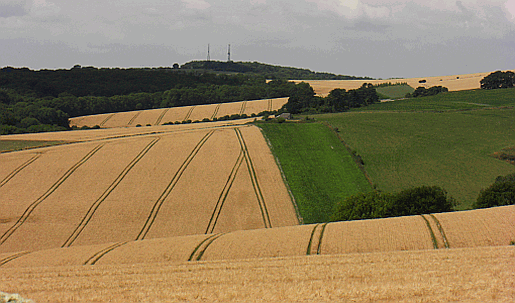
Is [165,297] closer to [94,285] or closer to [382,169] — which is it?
[94,285]

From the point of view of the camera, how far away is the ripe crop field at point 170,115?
101812mm

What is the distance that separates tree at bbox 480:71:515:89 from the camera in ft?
367

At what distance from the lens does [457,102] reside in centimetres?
9281

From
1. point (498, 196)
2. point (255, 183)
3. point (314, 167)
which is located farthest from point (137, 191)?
point (498, 196)

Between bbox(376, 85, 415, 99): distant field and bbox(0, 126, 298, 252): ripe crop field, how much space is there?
7034 cm

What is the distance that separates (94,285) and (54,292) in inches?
58.6

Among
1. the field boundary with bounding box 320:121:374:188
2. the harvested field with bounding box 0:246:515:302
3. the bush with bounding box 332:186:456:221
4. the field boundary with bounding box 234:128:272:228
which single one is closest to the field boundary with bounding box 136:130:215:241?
the field boundary with bounding box 234:128:272:228

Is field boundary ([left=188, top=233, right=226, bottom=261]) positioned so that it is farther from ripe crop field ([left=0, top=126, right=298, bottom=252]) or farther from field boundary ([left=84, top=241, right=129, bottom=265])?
ripe crop field ([left=0, top=126, right=298, bottom=252])

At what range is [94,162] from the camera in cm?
5225

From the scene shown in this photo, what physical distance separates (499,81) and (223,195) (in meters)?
96.4

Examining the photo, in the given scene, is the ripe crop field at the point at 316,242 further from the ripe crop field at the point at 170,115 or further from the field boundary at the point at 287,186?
the ripe crop field at the point at 170,115

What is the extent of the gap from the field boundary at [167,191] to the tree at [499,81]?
85.6 metres

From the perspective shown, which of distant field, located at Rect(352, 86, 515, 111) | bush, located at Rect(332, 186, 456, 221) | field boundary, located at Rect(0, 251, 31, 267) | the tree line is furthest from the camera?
the tree line

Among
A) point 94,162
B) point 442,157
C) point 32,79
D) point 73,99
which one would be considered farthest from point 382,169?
point 32,79
